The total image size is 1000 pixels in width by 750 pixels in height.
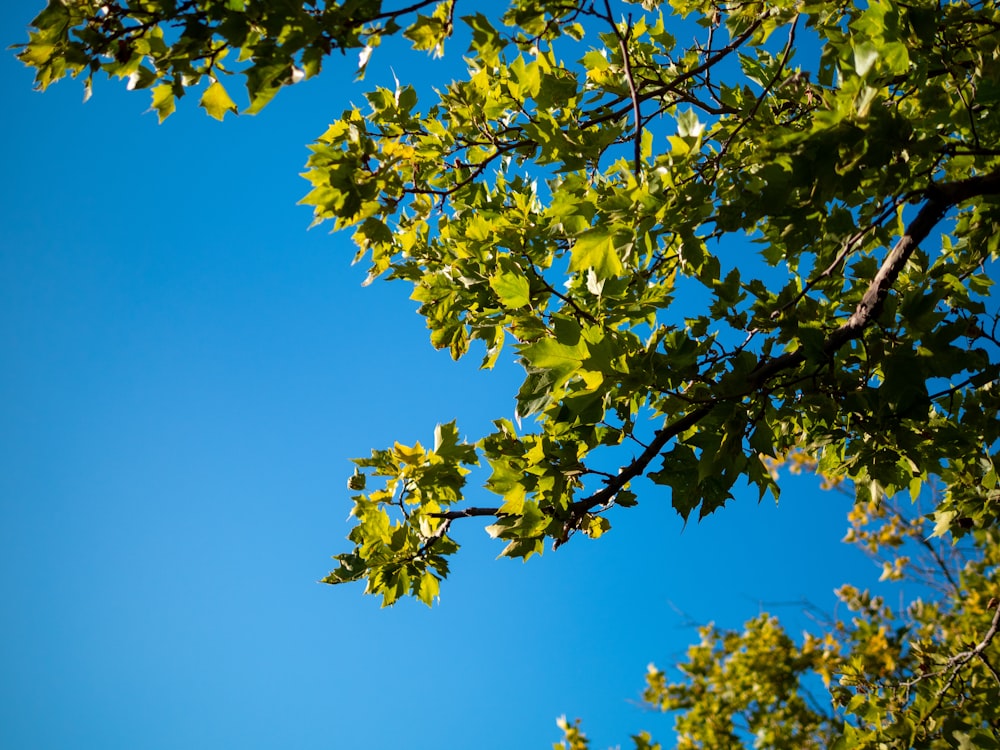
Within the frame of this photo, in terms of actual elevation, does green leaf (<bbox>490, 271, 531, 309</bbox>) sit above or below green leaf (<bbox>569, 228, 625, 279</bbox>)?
above

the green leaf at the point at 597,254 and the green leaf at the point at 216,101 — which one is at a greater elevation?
the green leaf at the point at 216,101

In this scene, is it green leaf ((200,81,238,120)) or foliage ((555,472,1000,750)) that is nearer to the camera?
green leaf ((200,81,238,120))

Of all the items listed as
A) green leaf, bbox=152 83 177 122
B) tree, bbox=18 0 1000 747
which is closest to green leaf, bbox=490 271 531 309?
tree, bbox=18 0 1000 747

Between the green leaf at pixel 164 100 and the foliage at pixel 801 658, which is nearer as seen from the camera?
the green leaf at pixel 164 100

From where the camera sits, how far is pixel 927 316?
229cm

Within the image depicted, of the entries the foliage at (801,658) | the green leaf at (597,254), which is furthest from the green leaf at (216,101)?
the foliage at (801,658)

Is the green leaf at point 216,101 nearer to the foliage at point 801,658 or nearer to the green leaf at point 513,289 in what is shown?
the green leaf at point 513,289

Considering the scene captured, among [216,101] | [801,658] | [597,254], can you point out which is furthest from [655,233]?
[801,658]

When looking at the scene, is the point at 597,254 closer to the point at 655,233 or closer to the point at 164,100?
the point at 655,233

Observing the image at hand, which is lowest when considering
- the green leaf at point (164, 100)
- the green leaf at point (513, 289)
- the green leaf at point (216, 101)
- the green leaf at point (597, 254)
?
the green leaf at point (597, 254)

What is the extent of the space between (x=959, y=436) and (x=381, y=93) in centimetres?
273

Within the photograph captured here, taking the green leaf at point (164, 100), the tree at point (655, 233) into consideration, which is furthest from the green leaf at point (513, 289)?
the green leaf at point (164, 100)

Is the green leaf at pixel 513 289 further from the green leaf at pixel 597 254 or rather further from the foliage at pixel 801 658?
the foliage at pixel 801 658

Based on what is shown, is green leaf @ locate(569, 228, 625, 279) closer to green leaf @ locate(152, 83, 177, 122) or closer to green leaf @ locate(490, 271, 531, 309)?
green leaf @ locate(490, 271, 531, 309)
